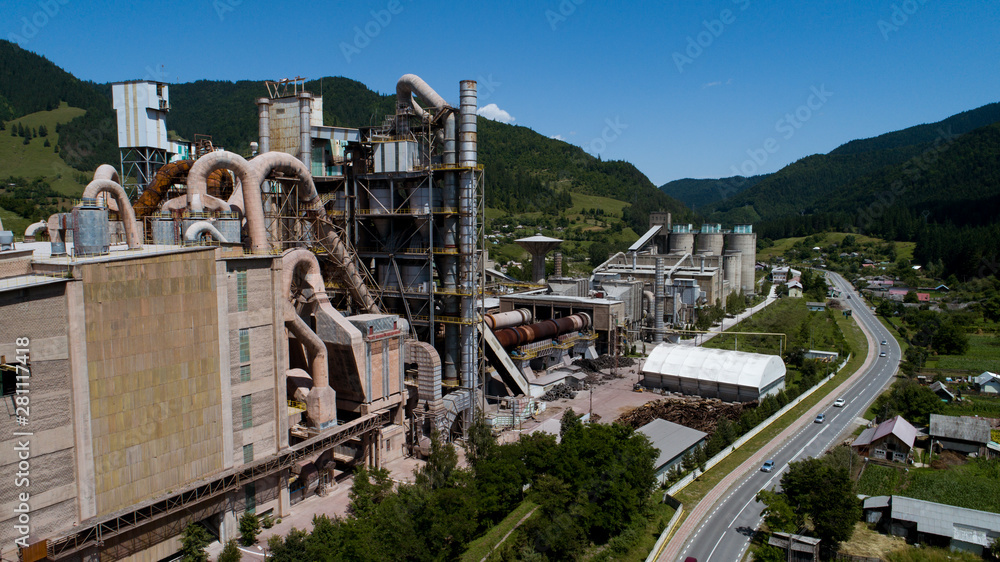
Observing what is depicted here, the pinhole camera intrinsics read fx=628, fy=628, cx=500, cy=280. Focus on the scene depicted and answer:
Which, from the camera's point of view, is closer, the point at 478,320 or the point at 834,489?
the point at 834,489

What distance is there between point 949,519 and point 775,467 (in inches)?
411

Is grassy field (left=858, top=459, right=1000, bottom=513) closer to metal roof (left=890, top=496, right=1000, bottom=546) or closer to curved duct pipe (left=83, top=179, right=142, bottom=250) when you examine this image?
metal roof (left=890, top=496, right=1000, bottom=546)

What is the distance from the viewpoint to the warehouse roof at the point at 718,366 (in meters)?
55.3

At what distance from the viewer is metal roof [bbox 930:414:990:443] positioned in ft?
141

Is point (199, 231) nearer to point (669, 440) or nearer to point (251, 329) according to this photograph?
point (251, 329)

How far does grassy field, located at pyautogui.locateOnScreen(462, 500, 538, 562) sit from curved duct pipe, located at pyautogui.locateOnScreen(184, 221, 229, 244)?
64.0 feet

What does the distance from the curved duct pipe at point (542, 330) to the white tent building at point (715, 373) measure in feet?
29.3

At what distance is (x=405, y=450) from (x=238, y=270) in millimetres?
17721

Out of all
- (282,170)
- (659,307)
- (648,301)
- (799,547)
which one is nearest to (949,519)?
(799,547)

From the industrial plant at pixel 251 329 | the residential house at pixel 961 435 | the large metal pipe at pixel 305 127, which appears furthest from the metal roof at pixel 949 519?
the large metal pipe at pixel 305 127

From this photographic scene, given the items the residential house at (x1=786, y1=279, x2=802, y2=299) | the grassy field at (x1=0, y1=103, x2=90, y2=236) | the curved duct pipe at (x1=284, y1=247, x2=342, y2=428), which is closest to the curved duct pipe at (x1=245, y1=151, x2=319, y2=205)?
the curved duct pipe at (x1=284, y1=247, x2=342, y2=428)

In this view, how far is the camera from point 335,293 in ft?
151

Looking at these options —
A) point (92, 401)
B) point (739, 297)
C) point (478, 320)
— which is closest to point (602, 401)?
point (478, 320)

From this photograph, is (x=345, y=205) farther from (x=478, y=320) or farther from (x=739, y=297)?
(x=739, y=297)
